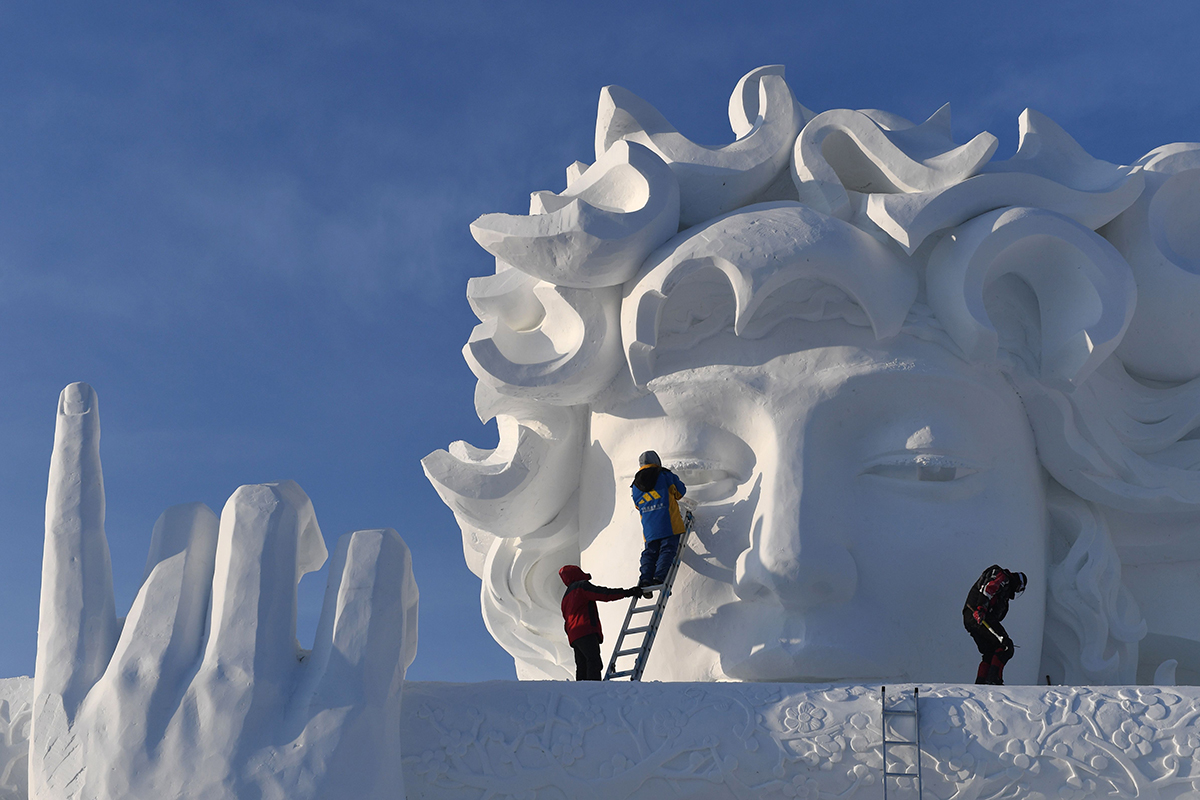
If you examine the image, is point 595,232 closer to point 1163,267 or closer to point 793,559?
point 793,559

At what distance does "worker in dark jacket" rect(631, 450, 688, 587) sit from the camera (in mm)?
5902

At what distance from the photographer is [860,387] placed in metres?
6.02

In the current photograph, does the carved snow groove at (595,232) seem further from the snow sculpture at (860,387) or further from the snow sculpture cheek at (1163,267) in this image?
the snow sculpture cheek at (1163,267)

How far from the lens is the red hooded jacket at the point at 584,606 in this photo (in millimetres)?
5961

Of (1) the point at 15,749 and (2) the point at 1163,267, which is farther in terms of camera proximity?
(2) the point at 1163,267

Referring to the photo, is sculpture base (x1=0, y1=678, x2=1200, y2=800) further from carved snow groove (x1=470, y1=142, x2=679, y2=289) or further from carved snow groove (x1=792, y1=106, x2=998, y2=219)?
carved snow groove (x1=792, y1=106, x2=998, y2=219)

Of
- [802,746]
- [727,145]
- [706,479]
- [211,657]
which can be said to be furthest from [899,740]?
[727,145]

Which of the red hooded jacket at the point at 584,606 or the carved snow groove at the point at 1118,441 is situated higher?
the carved snow groove at the point at 1118,441

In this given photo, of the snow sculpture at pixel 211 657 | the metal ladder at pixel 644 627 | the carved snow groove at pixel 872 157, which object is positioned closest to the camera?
the snow sculpture at pixel 211 657

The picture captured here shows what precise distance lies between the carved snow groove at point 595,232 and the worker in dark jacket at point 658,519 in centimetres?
96

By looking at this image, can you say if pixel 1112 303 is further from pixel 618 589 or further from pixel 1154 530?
pixel 618 589

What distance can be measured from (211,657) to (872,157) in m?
3.90

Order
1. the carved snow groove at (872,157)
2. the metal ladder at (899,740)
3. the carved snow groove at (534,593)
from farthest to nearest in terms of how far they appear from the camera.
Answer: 1. the carved snow groove at (534,593)
2. the carved snow groove at (872,157)
3. the metal ladder at (899,740)

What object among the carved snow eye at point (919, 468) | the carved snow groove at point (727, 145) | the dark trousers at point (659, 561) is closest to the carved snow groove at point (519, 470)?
the dark trousers at point (659, 561)
